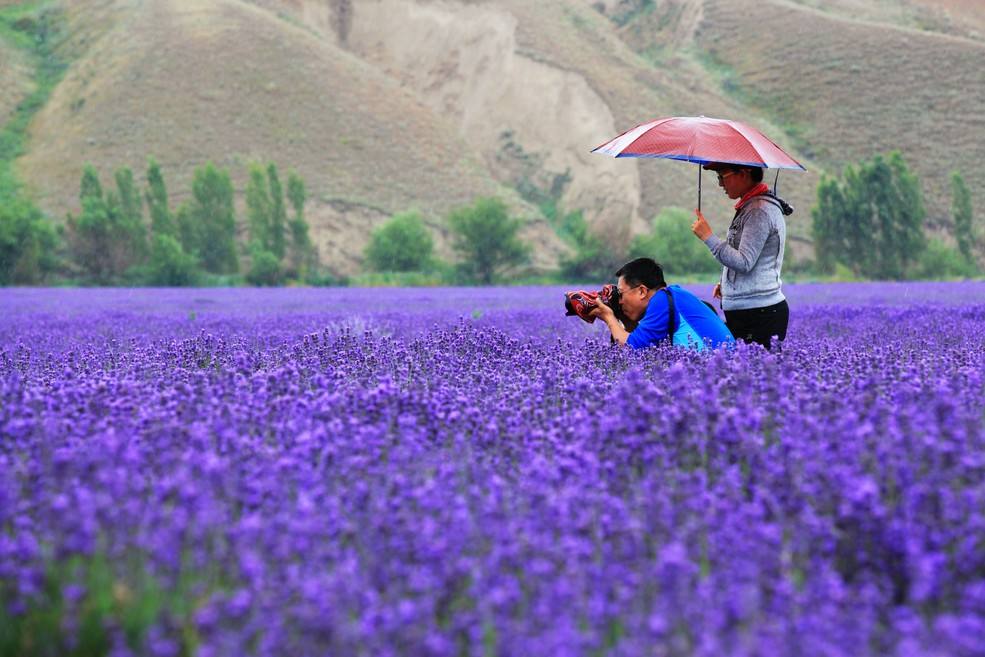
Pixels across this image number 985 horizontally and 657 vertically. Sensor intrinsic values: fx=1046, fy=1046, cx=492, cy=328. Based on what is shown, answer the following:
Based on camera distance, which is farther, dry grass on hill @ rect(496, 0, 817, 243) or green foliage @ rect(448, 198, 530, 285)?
dry grass on hill @ rect(496, 0, 817, 243)

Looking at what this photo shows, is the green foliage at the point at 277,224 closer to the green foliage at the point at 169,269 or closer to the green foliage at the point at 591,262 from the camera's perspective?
the green foliage at the point at 169,269

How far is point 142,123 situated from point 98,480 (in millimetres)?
53367

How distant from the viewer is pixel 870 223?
37.0m

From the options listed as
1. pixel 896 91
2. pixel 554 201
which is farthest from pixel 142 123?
pixel 896 91

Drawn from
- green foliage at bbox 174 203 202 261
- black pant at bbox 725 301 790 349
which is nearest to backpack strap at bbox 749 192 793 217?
black pant at bbox 725 301 790 349

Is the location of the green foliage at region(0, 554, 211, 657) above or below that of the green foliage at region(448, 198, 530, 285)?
below

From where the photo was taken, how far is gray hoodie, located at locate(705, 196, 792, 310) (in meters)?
5.84

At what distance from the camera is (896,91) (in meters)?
67.7

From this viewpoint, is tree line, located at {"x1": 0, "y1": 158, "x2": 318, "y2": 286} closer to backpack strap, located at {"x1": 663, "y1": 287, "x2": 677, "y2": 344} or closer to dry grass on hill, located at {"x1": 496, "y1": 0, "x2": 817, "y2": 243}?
dry grass on hill, located at {"x1": 496, "y1": 0, "x2": 817, "y2": 243}

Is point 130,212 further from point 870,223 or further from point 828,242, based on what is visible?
point 870,223

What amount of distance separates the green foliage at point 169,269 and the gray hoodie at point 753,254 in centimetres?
2835

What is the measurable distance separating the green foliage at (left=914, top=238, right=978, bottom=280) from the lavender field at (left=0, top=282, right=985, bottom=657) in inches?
1445

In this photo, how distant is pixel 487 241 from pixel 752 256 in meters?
30.8

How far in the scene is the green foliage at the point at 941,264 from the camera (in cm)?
3797
